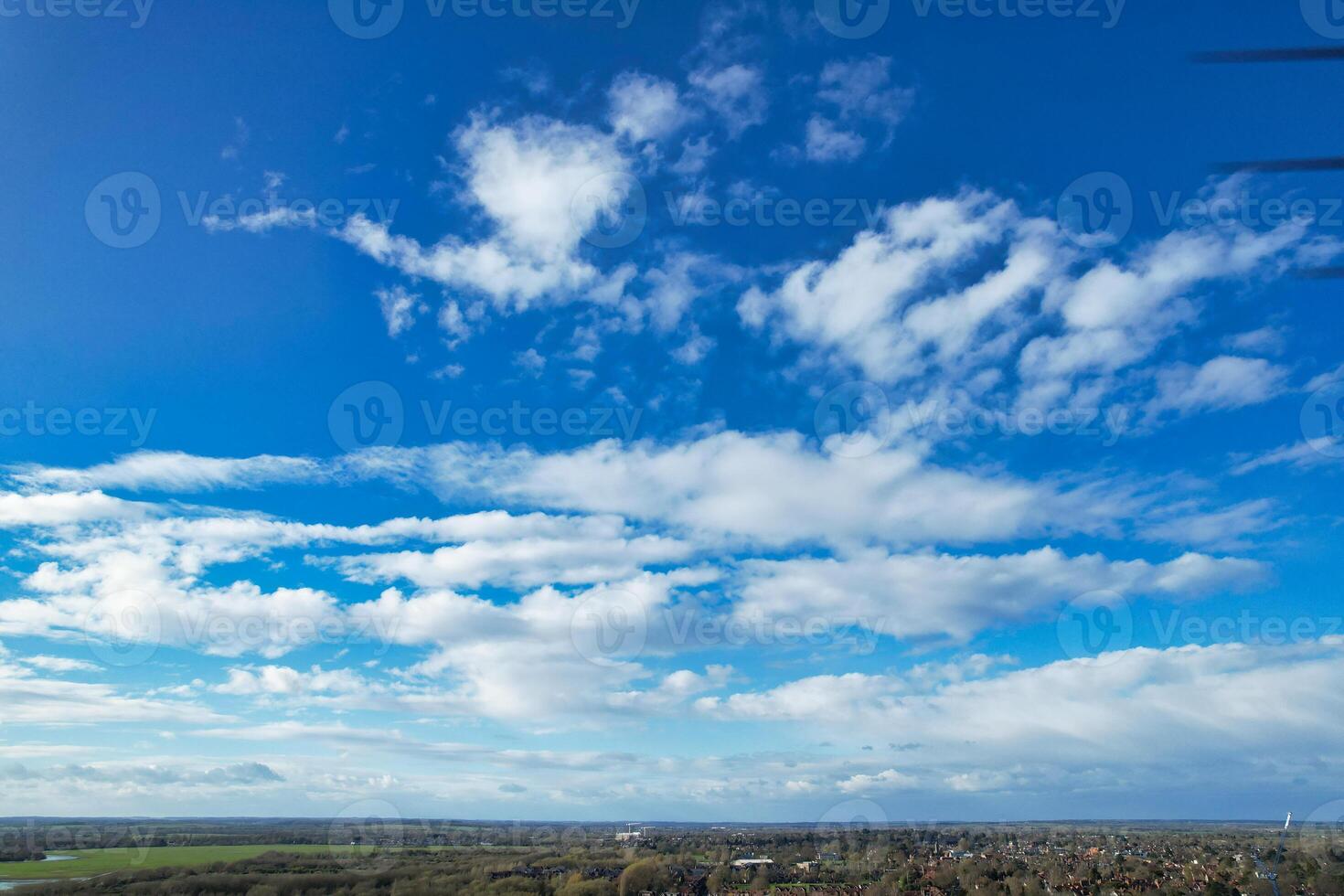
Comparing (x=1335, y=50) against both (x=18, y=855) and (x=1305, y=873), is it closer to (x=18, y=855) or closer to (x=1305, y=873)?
(x=1305, y=873)

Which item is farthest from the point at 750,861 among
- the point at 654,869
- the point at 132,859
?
the point at 132,859

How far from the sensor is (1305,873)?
79562 mm

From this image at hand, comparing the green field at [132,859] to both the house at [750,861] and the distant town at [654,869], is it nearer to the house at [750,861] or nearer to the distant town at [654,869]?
the distant town at [654,869]

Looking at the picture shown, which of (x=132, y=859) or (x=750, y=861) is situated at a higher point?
(x=132, y=859)

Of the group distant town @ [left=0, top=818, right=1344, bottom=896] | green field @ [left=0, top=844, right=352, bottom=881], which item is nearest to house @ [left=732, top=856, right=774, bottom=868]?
distant town @ [left=0, top=818, right=1344, bottom=896]

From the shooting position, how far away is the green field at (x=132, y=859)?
76562mm

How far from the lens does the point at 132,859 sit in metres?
94.1

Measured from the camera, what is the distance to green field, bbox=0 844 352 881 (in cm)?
7656

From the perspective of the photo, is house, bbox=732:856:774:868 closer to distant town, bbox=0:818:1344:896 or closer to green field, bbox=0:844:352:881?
distant town, bbox=0:818:1344:896

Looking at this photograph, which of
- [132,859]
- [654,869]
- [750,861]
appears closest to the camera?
[654,869]

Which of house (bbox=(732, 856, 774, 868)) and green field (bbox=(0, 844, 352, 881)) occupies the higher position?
green field (bbox=(0, 844, 352, 881))

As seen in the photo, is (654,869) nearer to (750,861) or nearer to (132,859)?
(750,861)

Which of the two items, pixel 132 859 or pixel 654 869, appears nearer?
pixel 654 869

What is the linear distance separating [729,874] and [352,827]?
467 feet
